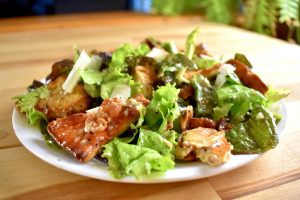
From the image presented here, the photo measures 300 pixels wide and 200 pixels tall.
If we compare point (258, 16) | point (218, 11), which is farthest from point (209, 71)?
point (218, 11)

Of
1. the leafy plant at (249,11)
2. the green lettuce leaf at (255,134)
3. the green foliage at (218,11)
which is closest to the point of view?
the green lettuce leaf at (255,134)

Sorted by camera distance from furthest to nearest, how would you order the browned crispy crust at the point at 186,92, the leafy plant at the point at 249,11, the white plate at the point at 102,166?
the leafy plant at the point at 249,11, the browned crispy crust at the point at 186,92, the white plate at the point at 102,166

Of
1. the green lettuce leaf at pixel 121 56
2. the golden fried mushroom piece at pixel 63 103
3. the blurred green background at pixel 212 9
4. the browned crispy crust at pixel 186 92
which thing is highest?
the green lettuce leaf at pixel 121 56

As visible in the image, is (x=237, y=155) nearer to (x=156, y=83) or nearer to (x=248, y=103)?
(x=248, y=103)

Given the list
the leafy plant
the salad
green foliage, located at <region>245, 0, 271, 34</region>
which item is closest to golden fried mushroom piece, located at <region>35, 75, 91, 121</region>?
the salad

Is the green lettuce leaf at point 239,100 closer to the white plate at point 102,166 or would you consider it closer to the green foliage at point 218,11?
the white plate at point 102,166

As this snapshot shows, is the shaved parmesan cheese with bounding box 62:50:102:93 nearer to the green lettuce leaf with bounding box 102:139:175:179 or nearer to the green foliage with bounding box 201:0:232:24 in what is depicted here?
the green lettuce leaf with bounding box 102:139:175:179

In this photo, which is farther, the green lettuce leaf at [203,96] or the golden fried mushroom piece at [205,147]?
the green lettuce leaf at [203,96]

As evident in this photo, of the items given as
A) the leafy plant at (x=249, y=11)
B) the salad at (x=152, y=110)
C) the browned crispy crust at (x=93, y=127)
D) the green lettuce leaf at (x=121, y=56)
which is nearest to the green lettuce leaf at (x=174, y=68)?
the salad at (x=152, y=110)
